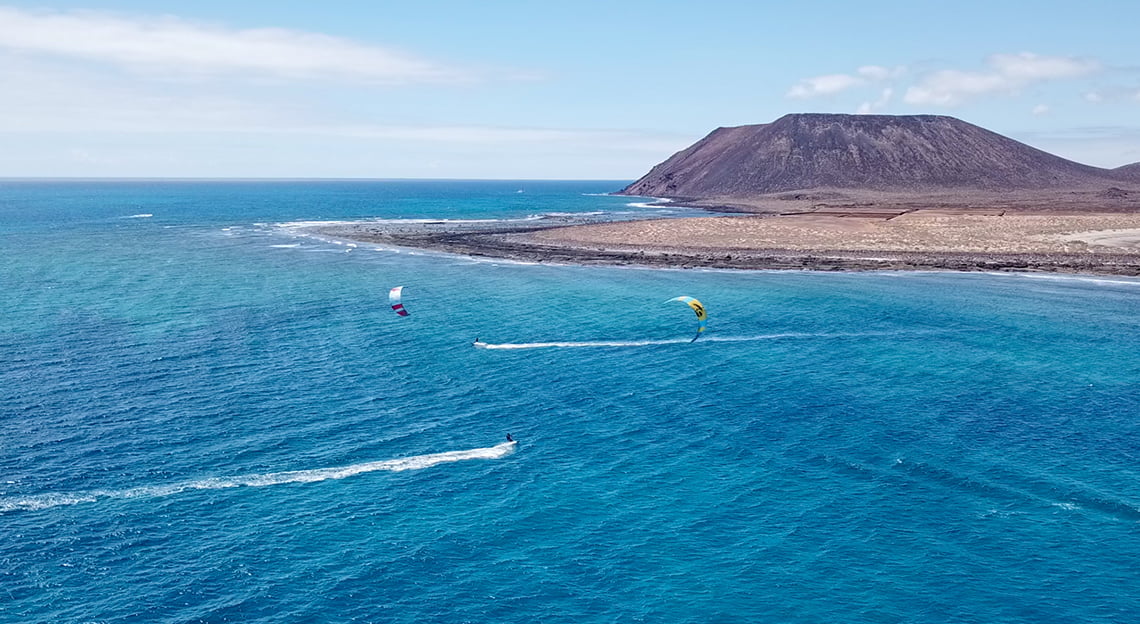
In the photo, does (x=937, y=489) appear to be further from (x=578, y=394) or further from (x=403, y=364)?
(x=403, y=364)

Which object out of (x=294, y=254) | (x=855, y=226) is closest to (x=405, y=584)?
(x=294, y=254)

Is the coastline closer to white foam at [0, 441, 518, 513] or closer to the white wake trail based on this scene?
the white wake trail

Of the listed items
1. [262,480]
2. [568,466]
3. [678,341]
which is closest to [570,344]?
[678,341]

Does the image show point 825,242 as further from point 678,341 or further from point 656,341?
point 656,341

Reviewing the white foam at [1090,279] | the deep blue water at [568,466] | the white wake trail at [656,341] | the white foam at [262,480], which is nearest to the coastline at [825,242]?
the white foam at [1090,279]

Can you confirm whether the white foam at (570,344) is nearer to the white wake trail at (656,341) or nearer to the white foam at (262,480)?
the white wake trail at (656,341)

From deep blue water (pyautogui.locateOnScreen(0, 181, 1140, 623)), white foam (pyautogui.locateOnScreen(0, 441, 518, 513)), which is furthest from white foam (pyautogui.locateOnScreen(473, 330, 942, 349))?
white foam (pyautogui.locateOnScreen(0, 441, 518, 513))
